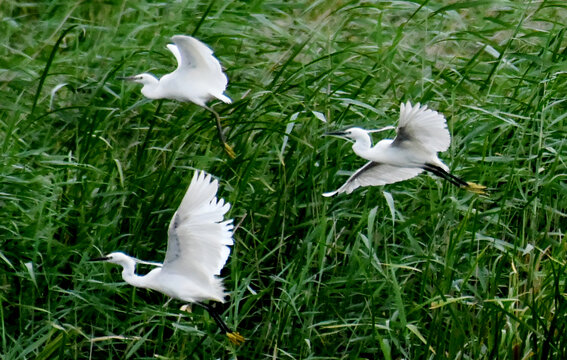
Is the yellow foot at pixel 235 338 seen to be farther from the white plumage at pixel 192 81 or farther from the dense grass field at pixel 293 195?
the white plumage at pixel 192 81

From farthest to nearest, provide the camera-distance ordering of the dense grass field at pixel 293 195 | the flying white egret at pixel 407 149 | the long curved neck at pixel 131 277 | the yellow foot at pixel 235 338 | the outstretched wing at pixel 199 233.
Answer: the dense grass field at pixel 293 195 < the yellow foot at pixel 235 338 < the long curved neck at pixel 131 277 < the flying white egret at pixel 407 149 < the outstretched wing at pixel 199 233

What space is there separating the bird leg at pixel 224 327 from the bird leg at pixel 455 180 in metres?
0.75

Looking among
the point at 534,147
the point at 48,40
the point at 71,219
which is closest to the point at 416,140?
the point at 534,147

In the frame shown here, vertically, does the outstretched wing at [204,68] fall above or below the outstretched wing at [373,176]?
above

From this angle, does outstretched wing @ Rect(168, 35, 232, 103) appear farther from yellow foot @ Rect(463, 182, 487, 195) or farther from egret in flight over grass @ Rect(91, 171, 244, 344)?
yellow foot @ Rect(463, 182, 487, 195)

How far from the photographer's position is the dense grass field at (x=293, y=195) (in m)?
4.30

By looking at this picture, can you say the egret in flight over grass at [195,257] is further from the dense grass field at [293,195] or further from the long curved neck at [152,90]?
the long curved neck at [152,90]

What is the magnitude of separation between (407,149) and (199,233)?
0.66 m

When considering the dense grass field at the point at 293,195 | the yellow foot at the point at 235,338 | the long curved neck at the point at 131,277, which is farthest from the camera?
the dense grass field at the point at 293,195

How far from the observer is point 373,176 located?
434cm

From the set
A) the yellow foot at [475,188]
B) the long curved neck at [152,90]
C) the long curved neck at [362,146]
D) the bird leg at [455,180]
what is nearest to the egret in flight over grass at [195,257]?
the long curved neck at [362,146]

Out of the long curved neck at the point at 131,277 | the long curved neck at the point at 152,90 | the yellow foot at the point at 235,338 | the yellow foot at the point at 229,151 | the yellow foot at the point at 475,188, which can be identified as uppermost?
the long curved neck at the point at 152,90

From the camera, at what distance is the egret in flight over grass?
12.6 feet

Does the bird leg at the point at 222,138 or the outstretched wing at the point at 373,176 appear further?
the bird leg at the point at 222,138
